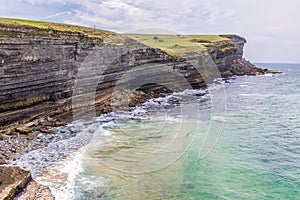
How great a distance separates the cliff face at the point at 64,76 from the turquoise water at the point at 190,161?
5.92m

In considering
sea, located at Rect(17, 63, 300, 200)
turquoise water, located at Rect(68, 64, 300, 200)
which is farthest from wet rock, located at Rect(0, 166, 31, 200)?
turquoise water, located at Rect(68, 64, 300, 200)

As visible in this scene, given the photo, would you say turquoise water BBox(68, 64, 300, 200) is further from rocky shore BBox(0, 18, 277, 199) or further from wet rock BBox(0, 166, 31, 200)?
rocky shore BBox(0, 18, 277, 199)

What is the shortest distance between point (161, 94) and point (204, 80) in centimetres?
2075

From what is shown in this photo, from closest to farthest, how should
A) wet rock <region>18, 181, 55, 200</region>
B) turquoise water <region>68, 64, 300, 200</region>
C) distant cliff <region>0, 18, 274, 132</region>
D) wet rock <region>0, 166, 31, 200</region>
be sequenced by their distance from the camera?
wet rock <region>0, 166, 31, 200</region> < wet rock <region>18, 181, 55, 200</region> < turquoise water <region>68, 64, 300, 200</region> < distant cliff <region>0, 18, 274, 132</region>

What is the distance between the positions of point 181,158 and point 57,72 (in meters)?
16.5

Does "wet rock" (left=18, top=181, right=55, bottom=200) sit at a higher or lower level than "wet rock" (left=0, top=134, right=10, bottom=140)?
lower

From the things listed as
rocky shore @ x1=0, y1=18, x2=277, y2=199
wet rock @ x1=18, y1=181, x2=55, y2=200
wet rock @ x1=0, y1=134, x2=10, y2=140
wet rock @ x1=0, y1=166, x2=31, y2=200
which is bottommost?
wet rock @ x1=18, y1=181, x2=55, y2=200

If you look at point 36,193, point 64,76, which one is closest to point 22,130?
point 64,76

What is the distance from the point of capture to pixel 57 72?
29594 mm

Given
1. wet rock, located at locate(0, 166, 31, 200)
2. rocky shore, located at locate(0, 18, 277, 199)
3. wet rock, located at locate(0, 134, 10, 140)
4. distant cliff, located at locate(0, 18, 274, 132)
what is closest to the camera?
wet rock, located at locate(0, 166, 31, 200)

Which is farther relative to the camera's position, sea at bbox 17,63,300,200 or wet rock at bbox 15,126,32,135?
wet rock at bbox 15,126,32,135

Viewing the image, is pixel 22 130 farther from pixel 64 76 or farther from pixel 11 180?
pixel 11 180

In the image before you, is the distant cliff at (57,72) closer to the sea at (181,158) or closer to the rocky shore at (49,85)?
the rocky shore at (49,85)

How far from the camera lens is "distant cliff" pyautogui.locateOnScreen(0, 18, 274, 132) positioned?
2455 cm
